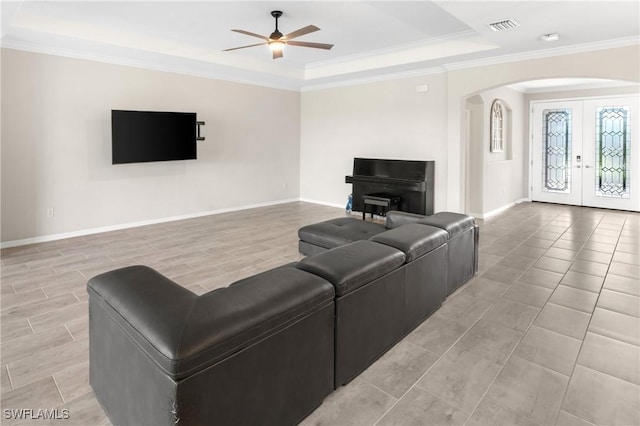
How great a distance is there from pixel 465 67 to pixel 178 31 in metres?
4.50

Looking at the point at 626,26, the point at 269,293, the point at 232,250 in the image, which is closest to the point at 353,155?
the point at 232,250

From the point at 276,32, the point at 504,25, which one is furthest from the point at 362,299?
the point at 504,25

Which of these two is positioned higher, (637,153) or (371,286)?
(637,153)

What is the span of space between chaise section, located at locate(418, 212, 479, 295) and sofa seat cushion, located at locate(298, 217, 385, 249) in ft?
2.67

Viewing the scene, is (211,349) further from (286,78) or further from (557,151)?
(557,151)

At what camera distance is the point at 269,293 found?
68.7 inches

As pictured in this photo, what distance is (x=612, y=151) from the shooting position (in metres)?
8.21

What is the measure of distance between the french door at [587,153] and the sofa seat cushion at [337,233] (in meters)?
6.62

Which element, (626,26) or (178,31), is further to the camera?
(178,31)

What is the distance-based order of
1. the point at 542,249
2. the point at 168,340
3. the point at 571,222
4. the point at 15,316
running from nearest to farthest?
the point at 168,340 < the point at 15,316 < the point at 542,249 < the point at 571,222

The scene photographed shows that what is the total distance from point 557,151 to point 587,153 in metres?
0.62

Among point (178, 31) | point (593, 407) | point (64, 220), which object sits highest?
point (178, 31)

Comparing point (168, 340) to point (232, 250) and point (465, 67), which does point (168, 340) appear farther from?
point (465, 67)

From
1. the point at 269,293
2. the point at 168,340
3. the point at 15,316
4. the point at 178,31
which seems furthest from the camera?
the point at 178,31
